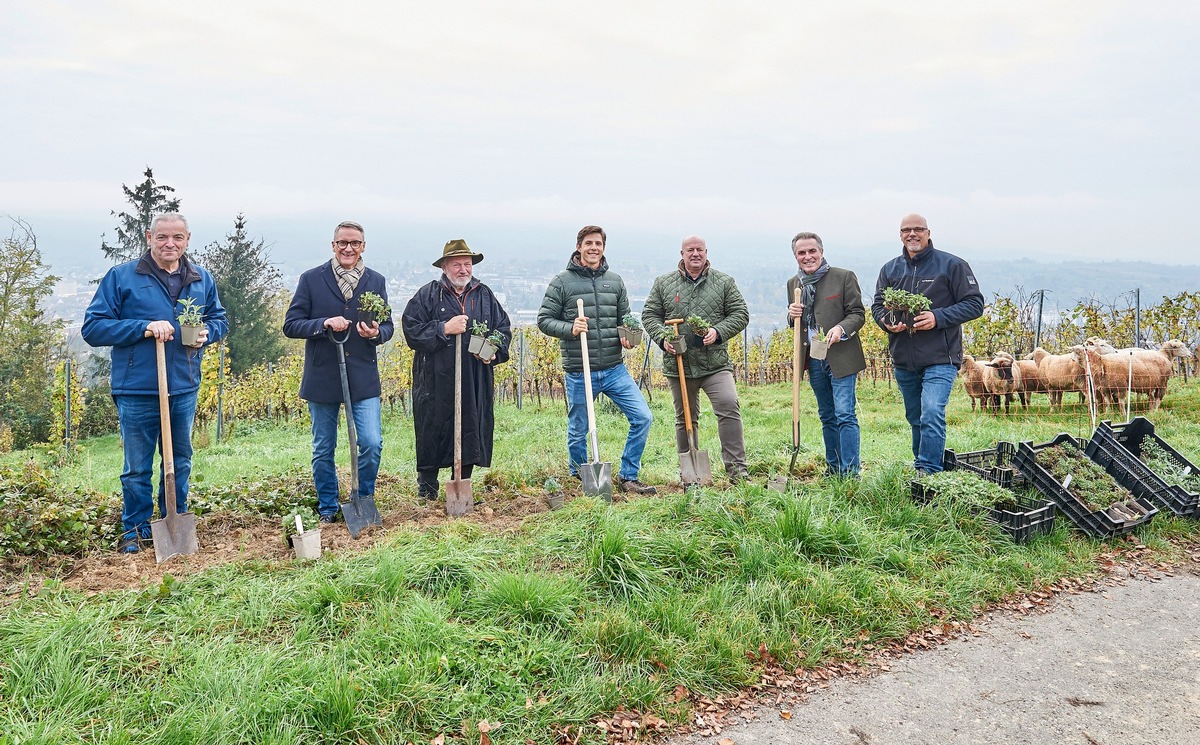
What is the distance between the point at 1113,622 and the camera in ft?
13.1

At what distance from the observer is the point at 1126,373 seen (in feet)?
33.1

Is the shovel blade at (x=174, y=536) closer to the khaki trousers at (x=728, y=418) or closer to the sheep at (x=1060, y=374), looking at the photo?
the khaki trousers at (x=728, y=418)

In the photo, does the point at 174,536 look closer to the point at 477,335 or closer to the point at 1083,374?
the point at 477,335

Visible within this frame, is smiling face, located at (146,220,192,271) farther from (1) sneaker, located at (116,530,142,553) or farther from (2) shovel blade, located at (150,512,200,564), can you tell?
(1) sneaker, located at (116,530,142,553)

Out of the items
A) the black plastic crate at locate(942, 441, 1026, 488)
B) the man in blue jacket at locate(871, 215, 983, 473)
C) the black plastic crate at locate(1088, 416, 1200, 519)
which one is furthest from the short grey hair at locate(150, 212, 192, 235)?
the black plastic crate at locate(1088, 416, 1200, 519)

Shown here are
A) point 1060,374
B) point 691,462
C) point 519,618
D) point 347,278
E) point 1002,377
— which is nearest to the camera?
point 519,618

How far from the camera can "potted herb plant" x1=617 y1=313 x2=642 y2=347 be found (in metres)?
5.82

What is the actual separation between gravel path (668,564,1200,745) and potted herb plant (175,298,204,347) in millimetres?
3632

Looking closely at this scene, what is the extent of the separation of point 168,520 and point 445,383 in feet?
6.48

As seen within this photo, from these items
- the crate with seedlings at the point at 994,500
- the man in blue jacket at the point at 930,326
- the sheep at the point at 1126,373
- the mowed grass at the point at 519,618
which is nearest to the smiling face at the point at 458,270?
the mowed grass at the point at 519,618

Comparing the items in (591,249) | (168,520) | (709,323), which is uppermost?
(591,249)

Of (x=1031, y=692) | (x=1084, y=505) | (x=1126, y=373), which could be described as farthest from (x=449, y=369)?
(x=1126, y=373)

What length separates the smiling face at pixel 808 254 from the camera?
5.84 metres

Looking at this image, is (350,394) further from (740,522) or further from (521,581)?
(740,522)
